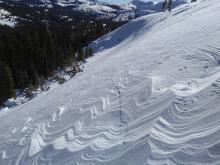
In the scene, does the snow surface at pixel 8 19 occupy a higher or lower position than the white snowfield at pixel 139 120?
lower

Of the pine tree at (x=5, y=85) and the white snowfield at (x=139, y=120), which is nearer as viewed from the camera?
the white snowfield at (x=139, y=120)

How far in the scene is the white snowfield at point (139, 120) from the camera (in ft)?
21.8

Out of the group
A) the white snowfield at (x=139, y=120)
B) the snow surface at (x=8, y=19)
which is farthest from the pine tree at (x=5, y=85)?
the snow surface at (x=8, y=19)

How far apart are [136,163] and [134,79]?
513 centimetres

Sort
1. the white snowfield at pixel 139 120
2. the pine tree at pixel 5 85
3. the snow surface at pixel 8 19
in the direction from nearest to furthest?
the white snowfield at pixel 139 120 → the pine tree at pixel 5 85 → the snow surface at pixel 8 19

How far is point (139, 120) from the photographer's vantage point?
26.8 feet

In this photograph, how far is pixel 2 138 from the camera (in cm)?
1139

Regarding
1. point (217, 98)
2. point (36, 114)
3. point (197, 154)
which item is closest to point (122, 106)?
point (217, 98)

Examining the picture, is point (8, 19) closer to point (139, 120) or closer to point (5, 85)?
point (5, 85)

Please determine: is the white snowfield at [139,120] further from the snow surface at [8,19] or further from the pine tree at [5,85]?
the snow surface at [8,19]

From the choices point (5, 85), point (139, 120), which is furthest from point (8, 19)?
point (139, 120)

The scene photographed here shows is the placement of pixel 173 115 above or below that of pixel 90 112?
above

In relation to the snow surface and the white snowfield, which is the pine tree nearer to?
the white snowfield

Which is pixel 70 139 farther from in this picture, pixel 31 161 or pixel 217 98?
pixel 217 98
